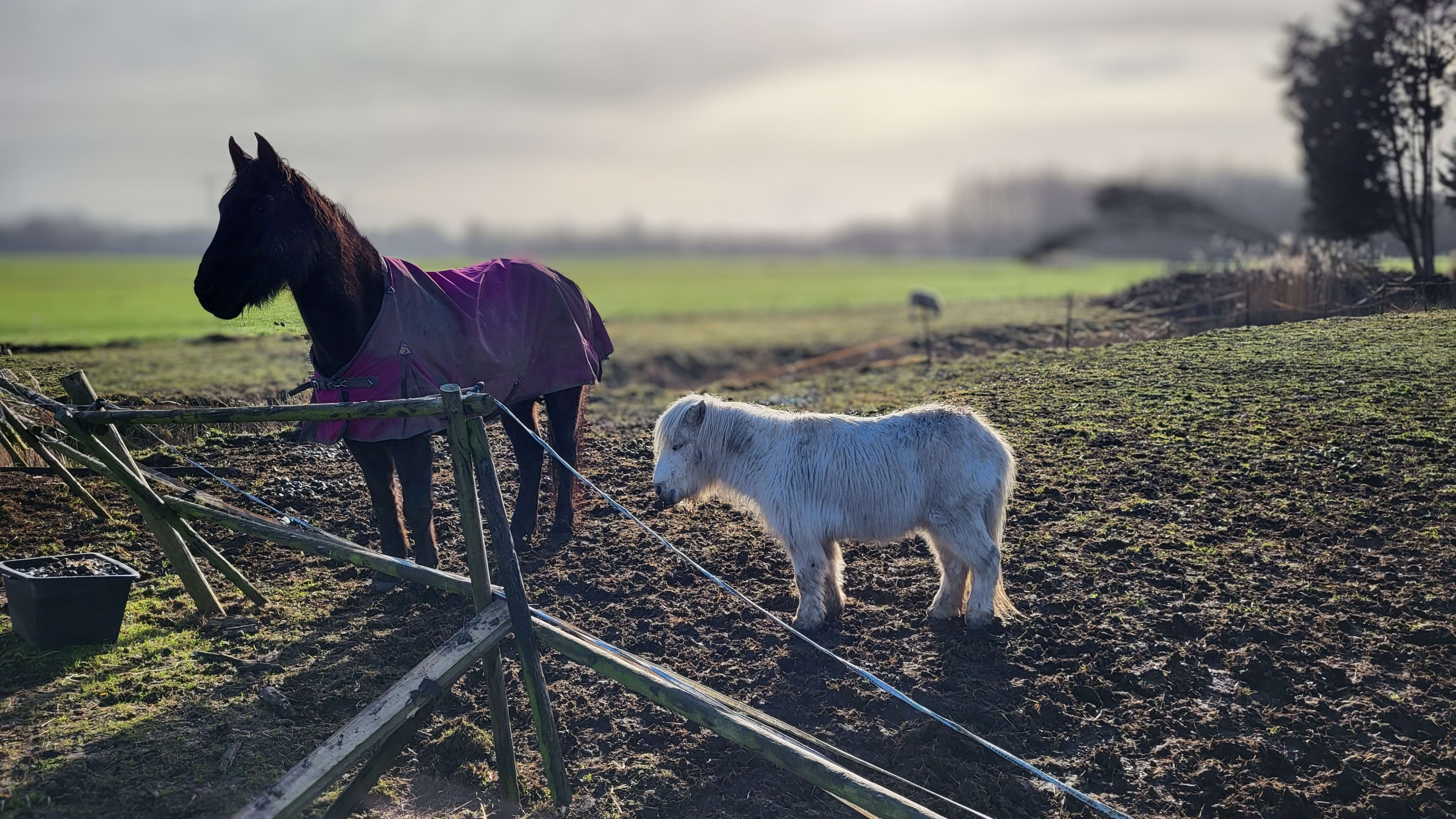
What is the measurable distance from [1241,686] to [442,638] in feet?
16.6

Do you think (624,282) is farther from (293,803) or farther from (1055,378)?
(293,803)

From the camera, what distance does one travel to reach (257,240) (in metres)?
5.64

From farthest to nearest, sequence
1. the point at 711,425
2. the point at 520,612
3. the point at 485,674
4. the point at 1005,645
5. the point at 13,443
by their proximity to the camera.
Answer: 1. the point at 13,443
2. the point at 711,425
3. the point at 1005,645
4. the point at 485,674
5. the point at 520,612

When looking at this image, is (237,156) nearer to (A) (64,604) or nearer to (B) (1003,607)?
(A) (64,604)

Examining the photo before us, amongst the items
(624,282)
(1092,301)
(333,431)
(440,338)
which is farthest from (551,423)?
(624,282)

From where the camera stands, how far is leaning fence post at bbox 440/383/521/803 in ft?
14.7

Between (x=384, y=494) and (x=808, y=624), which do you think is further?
(x=384, y=494)

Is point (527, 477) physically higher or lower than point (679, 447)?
lower

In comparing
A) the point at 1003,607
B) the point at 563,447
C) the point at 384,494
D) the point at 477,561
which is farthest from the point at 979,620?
the point at 384,494

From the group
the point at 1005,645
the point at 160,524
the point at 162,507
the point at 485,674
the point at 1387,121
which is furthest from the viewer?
the point at 1387,121

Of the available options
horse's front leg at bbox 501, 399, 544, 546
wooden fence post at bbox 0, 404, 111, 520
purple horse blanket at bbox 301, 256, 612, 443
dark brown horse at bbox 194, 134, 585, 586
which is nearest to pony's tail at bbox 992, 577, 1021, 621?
purple horse blanket at bbox 301, 256, 612, 443

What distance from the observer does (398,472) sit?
6.36m

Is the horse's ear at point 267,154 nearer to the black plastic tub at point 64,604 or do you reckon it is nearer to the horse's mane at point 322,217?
the horse's mane at point 322,217

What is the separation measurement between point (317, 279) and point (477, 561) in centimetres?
257
